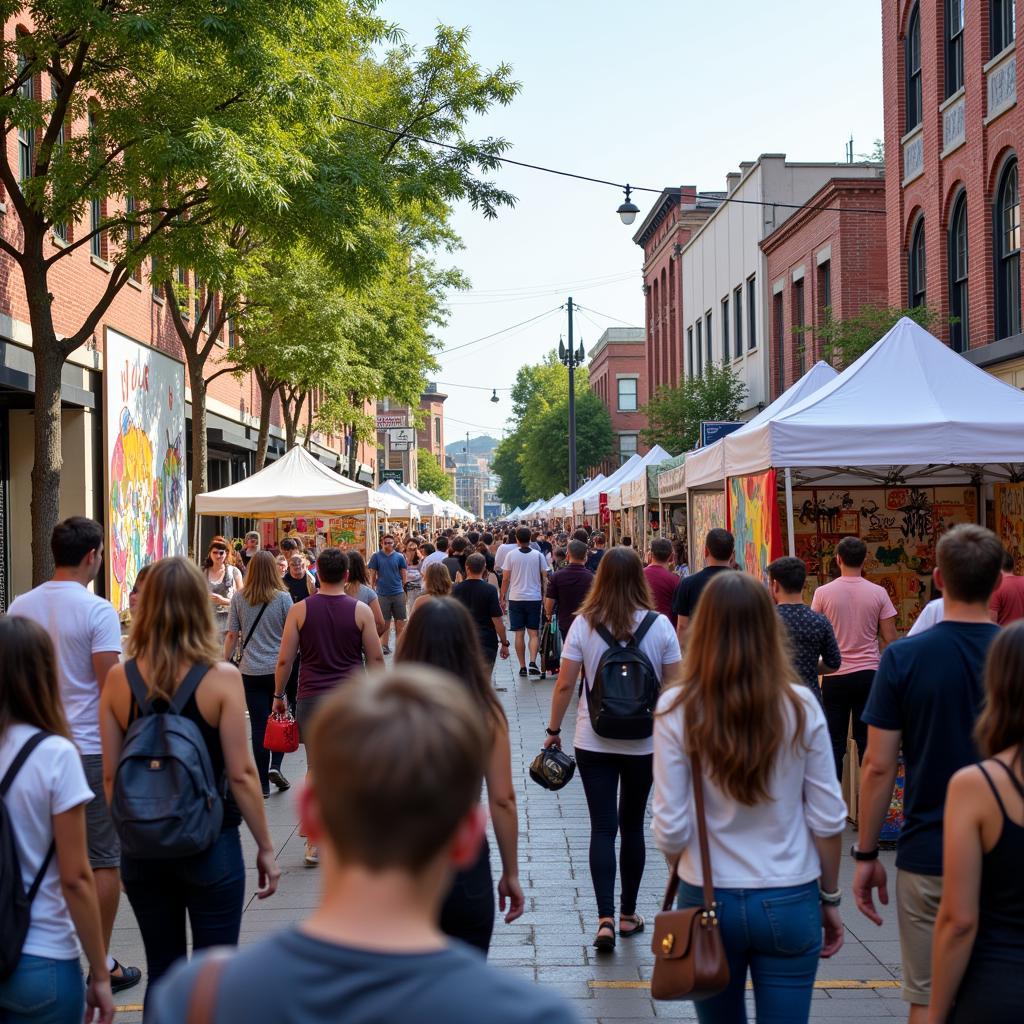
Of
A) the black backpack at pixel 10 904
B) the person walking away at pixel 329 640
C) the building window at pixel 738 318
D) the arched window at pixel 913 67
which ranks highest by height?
the arched window at pixel 913 67

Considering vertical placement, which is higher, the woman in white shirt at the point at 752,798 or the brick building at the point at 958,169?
the brick building at the point at 958,169

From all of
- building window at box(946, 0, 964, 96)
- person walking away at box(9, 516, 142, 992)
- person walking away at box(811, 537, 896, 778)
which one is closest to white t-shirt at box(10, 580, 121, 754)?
person walking away at box(9, 516, 142, 992)

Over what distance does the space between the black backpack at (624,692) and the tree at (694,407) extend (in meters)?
28.2

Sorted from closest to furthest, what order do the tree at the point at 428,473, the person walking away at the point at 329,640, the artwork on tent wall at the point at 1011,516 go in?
1. the person walking away at the point at 329,640
2. the artwork on tent wall at the point at 1011,516
3. the tree at the point at 428,473

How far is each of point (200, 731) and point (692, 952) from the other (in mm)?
1695

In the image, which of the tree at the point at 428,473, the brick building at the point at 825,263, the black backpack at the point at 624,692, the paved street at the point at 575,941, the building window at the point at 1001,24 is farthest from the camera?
the tree at the point at 428,473

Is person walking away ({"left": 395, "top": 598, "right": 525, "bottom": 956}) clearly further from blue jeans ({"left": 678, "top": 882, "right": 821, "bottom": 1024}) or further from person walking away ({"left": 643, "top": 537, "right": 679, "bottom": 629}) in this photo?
person walking away ({"left": 643, "top": 537, "right": 679, "bottom": 629})

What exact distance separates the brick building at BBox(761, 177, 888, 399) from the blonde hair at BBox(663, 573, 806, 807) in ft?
73.9

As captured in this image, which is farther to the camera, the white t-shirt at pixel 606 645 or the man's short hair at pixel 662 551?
the man's short hair at pixel 662 551

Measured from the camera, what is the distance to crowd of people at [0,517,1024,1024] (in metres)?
1.60

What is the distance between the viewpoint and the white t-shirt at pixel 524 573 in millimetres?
16594

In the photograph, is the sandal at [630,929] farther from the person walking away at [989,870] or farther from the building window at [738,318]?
the building window at [738,318]

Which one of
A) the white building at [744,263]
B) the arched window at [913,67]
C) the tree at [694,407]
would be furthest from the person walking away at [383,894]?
the tree at [694,407]

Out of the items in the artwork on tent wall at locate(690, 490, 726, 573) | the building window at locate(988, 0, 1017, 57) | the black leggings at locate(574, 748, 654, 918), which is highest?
the building window at locate(988, 0, 1017, 57)
